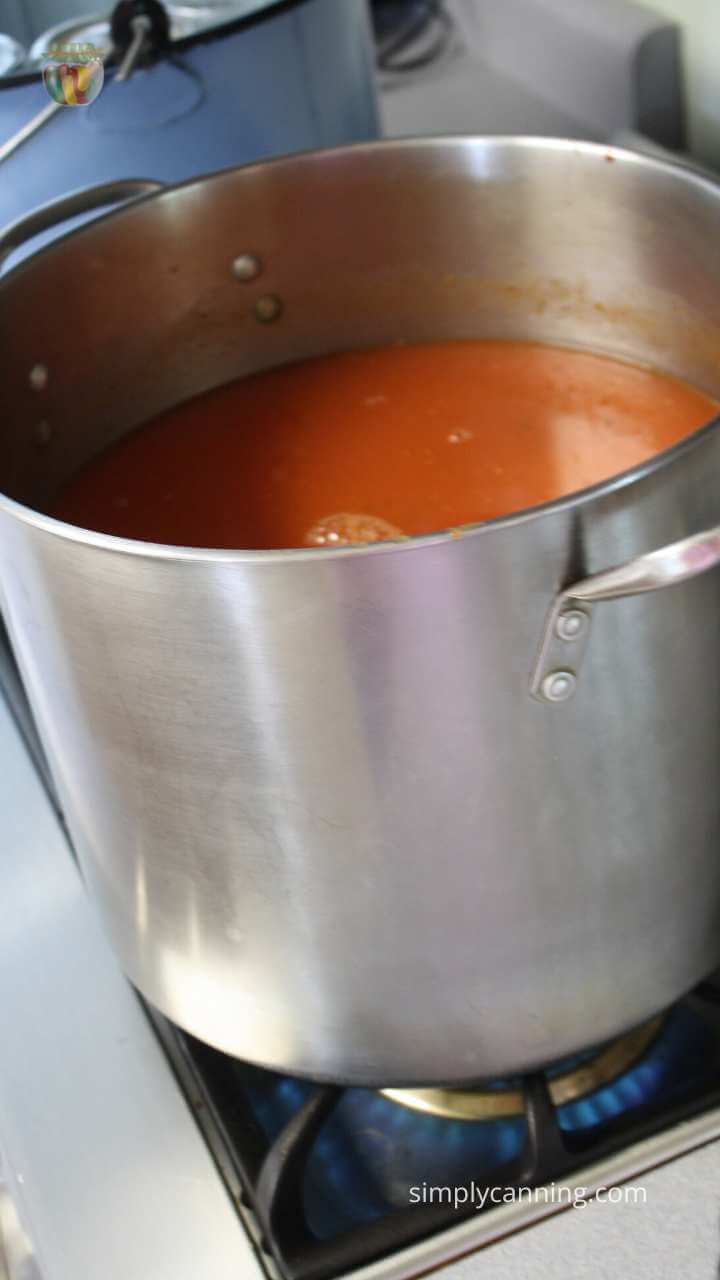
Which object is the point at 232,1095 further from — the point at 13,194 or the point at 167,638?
the point at 13,194

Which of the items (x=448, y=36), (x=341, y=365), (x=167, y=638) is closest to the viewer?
(x=167, y=638)

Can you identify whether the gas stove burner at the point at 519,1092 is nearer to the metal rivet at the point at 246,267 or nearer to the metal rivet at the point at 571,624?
the metal rivet at the point at 571,624

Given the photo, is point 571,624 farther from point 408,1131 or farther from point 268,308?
point 268,308

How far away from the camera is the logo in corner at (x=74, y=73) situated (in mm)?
676

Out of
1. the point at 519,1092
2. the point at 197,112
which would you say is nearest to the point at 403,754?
the point at 519,1092

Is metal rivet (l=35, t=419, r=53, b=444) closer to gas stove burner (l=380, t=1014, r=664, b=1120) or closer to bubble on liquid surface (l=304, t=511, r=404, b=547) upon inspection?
bubble on liquid surface (l=304, t=511, r=404, b=547)

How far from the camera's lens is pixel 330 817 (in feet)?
1.48

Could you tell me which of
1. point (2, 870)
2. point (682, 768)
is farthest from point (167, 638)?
point (2, 870)

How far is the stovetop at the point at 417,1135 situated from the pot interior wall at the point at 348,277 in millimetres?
297

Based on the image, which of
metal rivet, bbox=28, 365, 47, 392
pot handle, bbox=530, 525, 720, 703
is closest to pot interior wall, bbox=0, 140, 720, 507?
metal rivet, bbox=28, 365, 47, 392

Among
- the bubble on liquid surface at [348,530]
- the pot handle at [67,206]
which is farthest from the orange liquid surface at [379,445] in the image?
the pot handle at [67,206]

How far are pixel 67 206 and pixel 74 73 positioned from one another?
0.07m

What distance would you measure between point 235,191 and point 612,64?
27.2 inches

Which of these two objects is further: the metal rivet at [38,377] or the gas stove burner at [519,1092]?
the metal rivet at [38,377]
